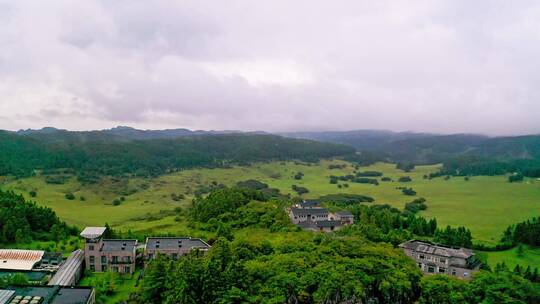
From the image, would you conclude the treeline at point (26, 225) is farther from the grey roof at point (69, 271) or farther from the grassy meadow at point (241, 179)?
the grassy meadow at point (241, 179)

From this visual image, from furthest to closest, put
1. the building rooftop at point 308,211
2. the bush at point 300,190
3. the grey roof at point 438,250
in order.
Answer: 1. the bush at point 300,190
2. the building rooftop at point 308,211
3. the grey roof at point 438,250

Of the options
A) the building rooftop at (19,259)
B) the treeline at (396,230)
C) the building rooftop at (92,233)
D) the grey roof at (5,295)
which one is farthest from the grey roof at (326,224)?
the grey roof at (5,295)

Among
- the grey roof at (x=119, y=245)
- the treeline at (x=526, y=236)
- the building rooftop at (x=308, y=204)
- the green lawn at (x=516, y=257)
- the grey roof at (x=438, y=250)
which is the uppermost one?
the grey roof at (x=119, y=245)

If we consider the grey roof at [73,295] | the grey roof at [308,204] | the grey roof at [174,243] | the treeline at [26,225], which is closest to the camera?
the grey roof at [73,295]

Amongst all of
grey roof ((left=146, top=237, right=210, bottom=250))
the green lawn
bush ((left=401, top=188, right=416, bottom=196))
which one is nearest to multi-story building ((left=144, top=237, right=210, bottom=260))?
grey roof ((left=146, top=237, right=210, bottom=250))

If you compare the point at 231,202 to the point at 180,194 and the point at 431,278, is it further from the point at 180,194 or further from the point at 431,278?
the point at 180,194
